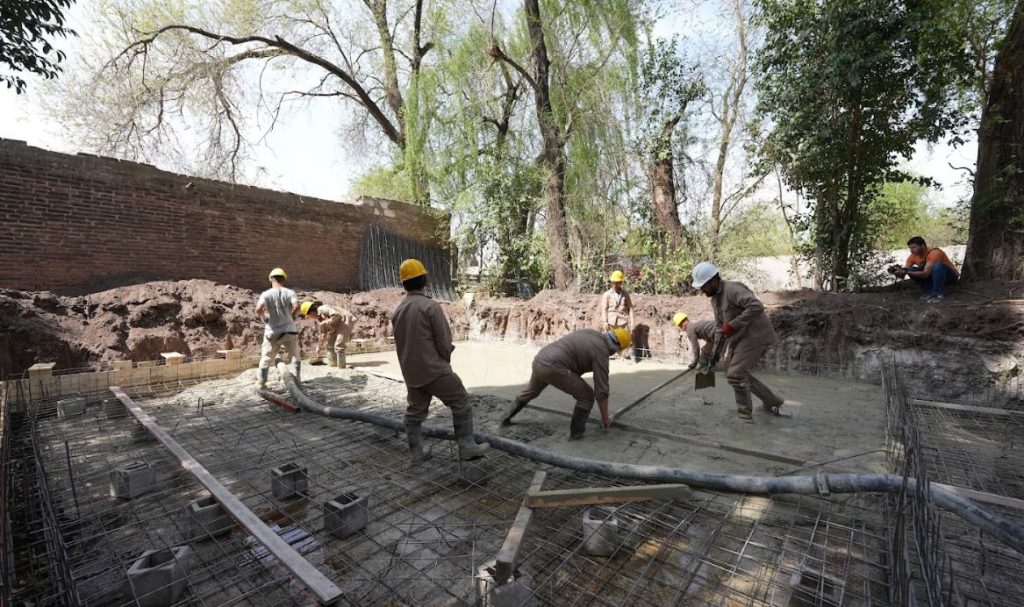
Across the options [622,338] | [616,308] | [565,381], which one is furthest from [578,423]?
[616,308]

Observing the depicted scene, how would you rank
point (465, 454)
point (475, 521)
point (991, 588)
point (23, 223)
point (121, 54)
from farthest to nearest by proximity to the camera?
1. point (121, 54)
2. point (23, 223)
3. point (465, 454)
4. point (475, 521)
5. point (991, 588)

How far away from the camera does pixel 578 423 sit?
416cm

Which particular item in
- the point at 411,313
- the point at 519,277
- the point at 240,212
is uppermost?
the point at 240,212

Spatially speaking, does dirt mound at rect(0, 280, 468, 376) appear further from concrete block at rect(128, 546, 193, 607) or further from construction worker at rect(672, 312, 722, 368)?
construction worker at rect(672, 312, 722, 368)

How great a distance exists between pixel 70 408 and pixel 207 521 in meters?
A: 3.76

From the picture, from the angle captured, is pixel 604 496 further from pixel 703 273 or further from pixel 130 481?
Result: pixel 130 481

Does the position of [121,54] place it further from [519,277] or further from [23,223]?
[519,277]

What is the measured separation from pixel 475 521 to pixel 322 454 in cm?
182

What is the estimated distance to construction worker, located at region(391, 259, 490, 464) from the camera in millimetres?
3521

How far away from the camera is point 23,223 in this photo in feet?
24.1

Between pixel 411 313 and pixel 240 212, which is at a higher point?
pixel 240 212

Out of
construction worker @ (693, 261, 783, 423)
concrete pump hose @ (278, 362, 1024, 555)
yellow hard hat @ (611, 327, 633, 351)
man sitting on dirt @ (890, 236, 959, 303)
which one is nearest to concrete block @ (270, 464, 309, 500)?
concrete pump hose @ (278, 362, 1024, 555)

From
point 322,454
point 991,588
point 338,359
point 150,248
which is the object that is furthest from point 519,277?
point 991,588

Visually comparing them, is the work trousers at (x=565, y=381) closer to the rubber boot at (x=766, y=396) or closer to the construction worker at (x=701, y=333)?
the rubber boot at (x=766, y=396)
